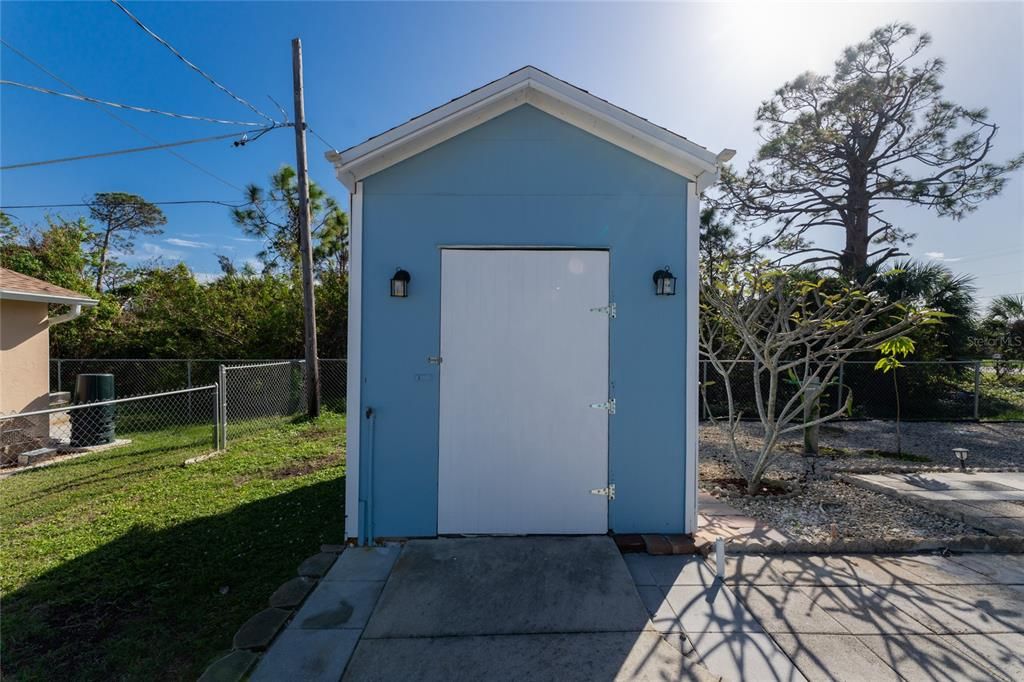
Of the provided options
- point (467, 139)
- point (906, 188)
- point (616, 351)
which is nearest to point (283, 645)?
point (616, 351)

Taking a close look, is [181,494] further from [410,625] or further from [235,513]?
[410,625]

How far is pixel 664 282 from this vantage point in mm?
3188

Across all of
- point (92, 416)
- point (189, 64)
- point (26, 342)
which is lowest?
point (92, 416)

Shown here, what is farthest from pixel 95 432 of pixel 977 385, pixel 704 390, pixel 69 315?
pixel 977 385

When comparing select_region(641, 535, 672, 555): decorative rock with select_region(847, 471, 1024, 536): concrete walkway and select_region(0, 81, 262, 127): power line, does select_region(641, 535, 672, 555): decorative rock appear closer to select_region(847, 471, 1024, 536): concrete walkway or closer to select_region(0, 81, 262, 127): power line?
select_region(847, 471, 1024, 536): concrete walkway

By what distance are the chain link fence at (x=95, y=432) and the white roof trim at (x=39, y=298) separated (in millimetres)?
1827

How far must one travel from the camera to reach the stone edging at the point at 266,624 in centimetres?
196

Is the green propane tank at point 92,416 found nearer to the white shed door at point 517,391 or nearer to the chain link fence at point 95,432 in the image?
the chain link fence at point 95,432

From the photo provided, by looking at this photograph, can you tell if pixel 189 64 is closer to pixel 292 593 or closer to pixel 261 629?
pixel 292 593

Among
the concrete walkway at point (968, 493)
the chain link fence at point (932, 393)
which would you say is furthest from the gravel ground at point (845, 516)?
the chain link fence at point (932, 393)

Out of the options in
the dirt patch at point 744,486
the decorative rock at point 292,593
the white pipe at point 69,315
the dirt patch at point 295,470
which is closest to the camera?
the decorative rock at point 292,593

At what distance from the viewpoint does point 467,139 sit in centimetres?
329

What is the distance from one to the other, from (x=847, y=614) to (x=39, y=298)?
10724mm

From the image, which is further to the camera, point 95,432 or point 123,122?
point 123,122
